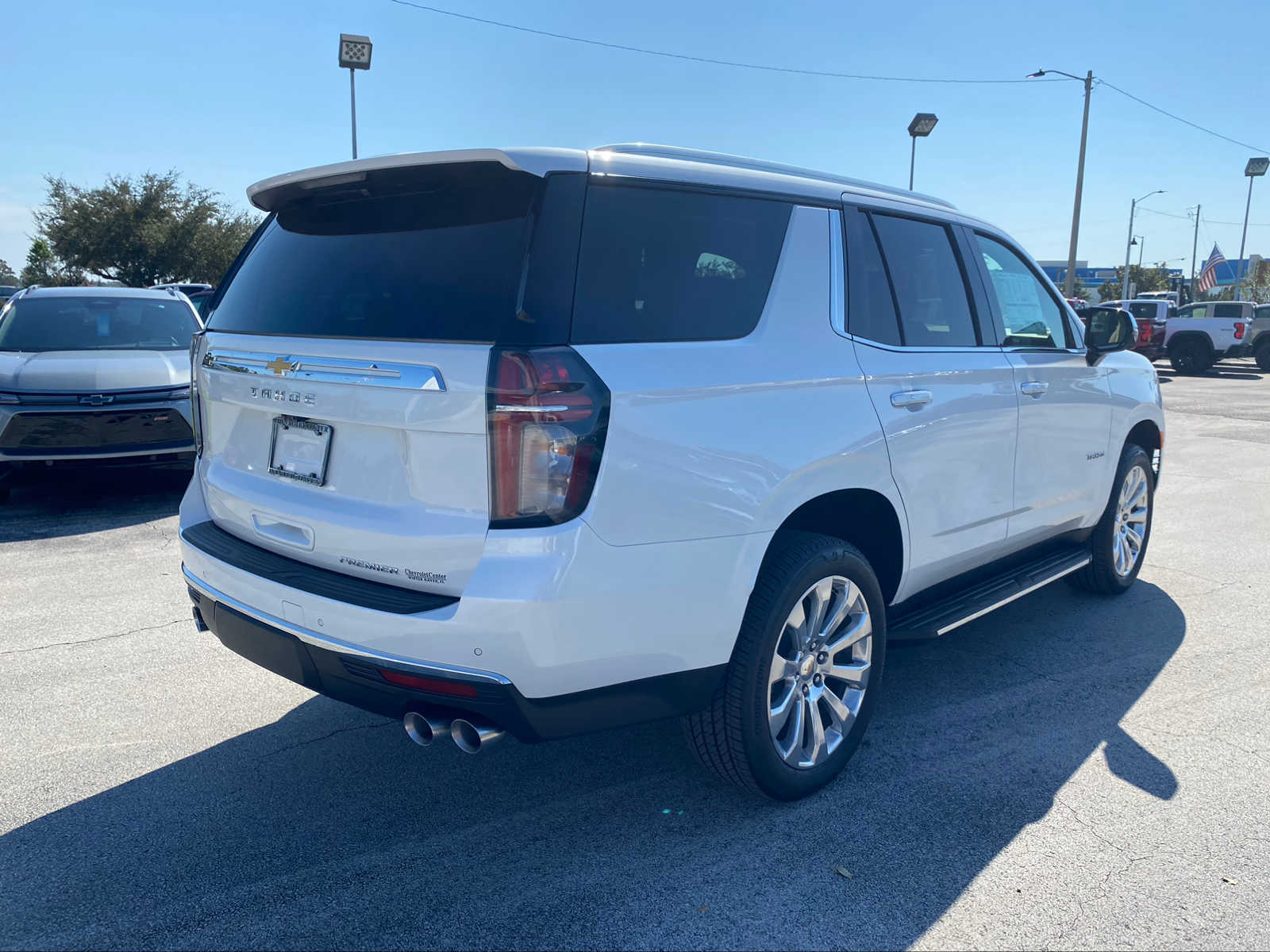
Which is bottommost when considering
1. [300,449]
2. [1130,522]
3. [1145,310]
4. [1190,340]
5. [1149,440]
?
[1130,522]

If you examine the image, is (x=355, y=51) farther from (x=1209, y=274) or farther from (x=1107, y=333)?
(x=1209, y=274)

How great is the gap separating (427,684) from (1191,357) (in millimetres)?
28998

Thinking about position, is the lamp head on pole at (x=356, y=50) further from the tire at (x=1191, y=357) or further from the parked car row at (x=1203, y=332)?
the tire at (x=1191, y=357)

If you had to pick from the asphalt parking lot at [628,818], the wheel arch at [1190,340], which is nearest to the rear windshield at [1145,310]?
the wheel arch at [1190,340]

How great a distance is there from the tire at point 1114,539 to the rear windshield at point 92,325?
22.2ft

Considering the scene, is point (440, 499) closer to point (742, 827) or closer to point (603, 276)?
point (603, 276)

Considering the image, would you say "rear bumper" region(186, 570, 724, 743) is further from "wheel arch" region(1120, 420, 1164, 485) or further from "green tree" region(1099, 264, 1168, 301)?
"green tree" region(1099, 264, 1168, 301)

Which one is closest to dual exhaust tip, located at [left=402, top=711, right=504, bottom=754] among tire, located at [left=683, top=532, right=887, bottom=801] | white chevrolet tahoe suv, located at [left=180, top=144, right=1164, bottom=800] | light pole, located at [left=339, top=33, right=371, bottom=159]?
white chevrolet tahoe suv, located at [left=180, top=144, right=1164, bottom=800]

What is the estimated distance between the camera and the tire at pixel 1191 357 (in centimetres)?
2627

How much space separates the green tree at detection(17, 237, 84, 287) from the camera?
3909 cm

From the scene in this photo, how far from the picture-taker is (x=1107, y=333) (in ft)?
15.7

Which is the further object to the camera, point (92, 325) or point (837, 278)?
point (92, 325)

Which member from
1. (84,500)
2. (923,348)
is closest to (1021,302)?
(923,348)

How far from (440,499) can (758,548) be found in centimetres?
91
